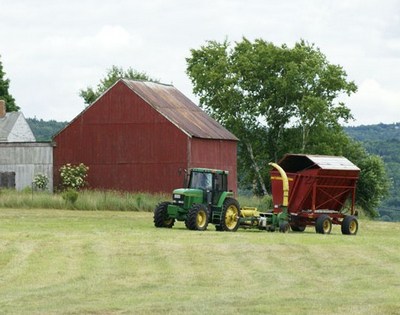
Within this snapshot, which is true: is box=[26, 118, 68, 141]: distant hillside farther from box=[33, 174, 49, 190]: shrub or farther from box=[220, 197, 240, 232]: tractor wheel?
box=[220, 197, 240, 232]: tractor wheel

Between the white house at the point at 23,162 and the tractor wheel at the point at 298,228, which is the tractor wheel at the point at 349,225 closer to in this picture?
the tractor wheel at the point at 298,228

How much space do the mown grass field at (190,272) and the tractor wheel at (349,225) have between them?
3613 millimetres

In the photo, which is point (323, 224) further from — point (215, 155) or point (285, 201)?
point (215, 155)

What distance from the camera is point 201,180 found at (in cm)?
4150

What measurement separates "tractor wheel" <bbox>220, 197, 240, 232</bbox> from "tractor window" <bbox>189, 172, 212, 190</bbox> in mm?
848

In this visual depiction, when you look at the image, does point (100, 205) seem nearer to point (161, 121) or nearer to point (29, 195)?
point (29, 195)

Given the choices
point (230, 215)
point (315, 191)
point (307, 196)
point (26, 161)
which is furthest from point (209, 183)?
point (26, 161)

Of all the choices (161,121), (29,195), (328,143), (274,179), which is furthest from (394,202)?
(274,179)

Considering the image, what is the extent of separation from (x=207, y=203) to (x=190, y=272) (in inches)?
566

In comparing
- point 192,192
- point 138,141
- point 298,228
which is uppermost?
point 138,141

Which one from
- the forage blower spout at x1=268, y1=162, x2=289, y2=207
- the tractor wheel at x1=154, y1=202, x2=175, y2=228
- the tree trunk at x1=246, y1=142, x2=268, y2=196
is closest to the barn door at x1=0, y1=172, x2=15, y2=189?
the tree trunk at x1=246, y1=142, x2=268, y2=196

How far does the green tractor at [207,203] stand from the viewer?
41.1m

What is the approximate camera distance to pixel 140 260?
29.0 m

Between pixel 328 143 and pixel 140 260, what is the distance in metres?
59.1
